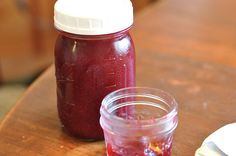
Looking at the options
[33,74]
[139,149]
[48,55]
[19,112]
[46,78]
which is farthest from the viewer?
[48,55]

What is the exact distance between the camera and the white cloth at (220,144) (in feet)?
2.13

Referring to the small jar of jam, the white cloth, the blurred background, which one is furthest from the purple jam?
the blurred background

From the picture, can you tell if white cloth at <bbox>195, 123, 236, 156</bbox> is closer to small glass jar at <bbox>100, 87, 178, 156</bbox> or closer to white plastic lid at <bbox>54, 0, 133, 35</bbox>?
small glass jar at <bbox>100, 87, 178, 156</bbox>

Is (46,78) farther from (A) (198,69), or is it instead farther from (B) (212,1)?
(B) (212,1)

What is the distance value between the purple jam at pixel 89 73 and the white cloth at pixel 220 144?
0.14 metres

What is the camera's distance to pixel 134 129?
0.61 meters

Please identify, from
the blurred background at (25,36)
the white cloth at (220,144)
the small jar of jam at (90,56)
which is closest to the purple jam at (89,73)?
the small jar of jam at (90,56)

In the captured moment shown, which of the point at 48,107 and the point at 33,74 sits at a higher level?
the point at 48,107

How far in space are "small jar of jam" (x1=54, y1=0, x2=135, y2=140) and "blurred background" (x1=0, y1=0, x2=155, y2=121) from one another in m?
1.61

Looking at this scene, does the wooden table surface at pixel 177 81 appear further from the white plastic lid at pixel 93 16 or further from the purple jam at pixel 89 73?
the white plastic lid at pixel 93 16

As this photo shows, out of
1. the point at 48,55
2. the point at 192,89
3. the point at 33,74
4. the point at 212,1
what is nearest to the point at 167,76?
the point at 192,89

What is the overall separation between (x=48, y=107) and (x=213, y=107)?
0.27 metres

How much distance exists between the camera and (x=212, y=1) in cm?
137

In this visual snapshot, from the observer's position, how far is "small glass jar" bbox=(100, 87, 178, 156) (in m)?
0.62
